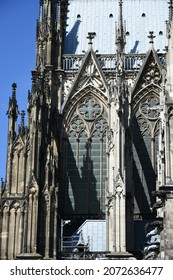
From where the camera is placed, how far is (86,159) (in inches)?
1495

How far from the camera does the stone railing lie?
4028cm

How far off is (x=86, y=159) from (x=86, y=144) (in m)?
0.95

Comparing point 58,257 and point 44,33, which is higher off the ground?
point 44,33

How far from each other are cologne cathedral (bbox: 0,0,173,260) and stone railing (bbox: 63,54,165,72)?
0.20 feet

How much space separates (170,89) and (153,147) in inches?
685

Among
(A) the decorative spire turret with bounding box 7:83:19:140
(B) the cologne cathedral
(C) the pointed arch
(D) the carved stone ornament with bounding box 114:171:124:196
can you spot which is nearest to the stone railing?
(B) the cologne cathedral

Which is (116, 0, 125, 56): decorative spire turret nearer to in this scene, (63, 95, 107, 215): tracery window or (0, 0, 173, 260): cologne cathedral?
(0, 0, 173, 260): cologne cathedral

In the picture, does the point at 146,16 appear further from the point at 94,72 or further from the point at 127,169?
the point at 127,169

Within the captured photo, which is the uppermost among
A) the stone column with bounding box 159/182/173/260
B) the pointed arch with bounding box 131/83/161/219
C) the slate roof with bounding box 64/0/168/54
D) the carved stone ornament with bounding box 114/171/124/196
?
the slate roof with bounding box 64/0/168/54

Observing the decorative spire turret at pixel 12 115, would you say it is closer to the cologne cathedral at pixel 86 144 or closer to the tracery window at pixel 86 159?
the cologne cathedral at pixel 86 144

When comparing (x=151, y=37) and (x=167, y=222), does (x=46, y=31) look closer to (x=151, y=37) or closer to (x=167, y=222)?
(x=151, y=37)

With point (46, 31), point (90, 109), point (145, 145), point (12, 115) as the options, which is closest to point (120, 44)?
point (90, 109)

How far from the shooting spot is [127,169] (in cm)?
3384
